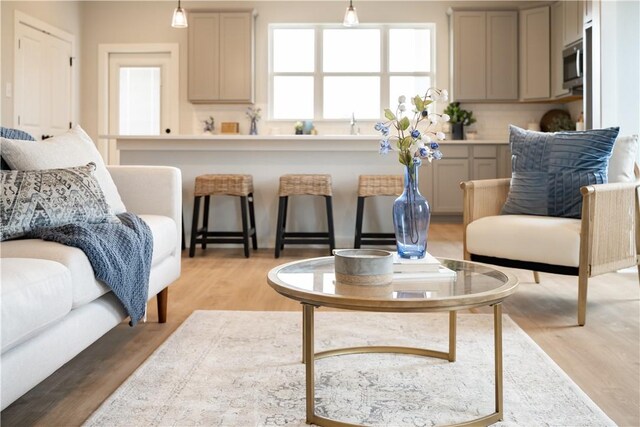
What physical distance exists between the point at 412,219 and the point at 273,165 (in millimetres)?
2959

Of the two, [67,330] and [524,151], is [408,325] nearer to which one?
[524,151]

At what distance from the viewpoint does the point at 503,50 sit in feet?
22.6

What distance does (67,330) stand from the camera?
1.63 m

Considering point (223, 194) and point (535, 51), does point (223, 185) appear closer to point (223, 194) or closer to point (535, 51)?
point (223, 194)

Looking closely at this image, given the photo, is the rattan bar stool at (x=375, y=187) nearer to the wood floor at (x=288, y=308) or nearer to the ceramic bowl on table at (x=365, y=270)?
the wood floor at (x=288, y=308)

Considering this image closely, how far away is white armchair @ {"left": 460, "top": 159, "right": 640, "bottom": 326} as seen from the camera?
256cm

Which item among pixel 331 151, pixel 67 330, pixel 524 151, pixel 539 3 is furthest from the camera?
pixel 539 3

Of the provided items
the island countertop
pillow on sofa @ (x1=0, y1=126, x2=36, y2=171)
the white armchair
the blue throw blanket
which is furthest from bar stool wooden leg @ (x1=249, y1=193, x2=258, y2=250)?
the blue throw blanket

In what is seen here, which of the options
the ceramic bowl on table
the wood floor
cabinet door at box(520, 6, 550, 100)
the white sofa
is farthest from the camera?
cabinet door at box(520, 6, 550, 100)

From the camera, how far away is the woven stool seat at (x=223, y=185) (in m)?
4.34

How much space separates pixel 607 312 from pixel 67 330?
239cm

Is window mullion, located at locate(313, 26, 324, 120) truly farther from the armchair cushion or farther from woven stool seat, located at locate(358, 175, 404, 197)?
the armchair cushion

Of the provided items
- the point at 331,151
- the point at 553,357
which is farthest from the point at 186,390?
the point at 331,151

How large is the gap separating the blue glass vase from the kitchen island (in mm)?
2723
